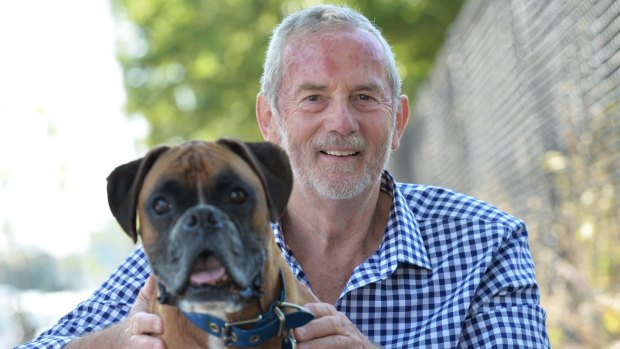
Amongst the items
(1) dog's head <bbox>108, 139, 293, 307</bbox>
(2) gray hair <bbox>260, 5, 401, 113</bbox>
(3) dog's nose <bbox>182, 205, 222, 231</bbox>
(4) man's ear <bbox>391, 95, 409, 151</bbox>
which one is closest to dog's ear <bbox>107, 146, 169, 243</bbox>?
(1) dog's head <bbox>108, 139, 293, 307</bbox>

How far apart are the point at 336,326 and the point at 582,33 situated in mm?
3445

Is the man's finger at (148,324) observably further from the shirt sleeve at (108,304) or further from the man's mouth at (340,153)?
the man's mouth at (340,153)

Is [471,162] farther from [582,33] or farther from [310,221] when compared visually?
[310,221]

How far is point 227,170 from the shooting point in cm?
293

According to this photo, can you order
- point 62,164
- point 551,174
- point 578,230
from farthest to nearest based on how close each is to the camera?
1. point 62,164
2. point 551,174
3. point 578,230

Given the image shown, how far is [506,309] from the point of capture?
12.4 feet

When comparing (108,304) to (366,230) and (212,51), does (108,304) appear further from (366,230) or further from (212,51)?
(212,51)

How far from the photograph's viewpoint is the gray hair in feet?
14.3

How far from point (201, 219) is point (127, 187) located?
0.36 m

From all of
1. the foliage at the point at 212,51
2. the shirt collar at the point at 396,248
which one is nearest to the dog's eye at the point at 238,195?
the shirt collar at the point at 396,248

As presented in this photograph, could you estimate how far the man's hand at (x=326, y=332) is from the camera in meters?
3.12

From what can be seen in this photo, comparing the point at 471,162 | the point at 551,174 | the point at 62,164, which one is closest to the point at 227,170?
the point at 551,174

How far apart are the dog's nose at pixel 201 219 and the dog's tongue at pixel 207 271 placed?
114 mm

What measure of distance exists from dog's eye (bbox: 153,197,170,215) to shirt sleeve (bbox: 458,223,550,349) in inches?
58.8
